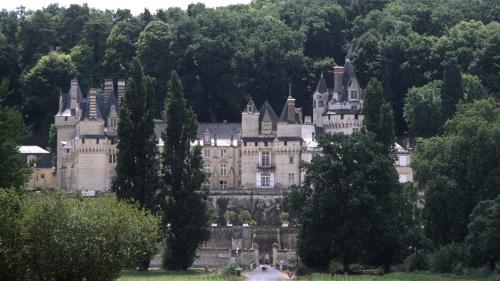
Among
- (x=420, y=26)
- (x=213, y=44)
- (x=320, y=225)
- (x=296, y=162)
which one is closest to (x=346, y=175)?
(x=320, y=225)

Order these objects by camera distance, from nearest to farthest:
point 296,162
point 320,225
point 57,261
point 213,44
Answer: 1. point 57,261
2. point 320,225
3. point 296,162
4. point 213,44

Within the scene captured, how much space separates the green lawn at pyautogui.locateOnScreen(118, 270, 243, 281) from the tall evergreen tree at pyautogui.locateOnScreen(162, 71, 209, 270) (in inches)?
57.6

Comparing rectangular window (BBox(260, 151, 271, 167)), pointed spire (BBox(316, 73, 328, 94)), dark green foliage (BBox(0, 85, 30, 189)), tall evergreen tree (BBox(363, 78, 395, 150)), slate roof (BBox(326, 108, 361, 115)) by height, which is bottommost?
dark green foliage (BBox(0, 85, 30, 189))

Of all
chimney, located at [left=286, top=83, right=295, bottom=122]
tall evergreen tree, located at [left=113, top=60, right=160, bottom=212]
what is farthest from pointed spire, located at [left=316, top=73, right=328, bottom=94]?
tall evergreen tree, located at [left=113, top=60, right=160, bottom=212]

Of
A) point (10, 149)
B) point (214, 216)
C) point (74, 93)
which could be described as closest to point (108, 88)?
point (74, 93)

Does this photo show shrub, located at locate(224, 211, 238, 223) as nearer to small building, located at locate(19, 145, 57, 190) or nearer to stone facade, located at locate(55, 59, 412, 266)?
stone facade, located at locate(55, 59, 412, 266)

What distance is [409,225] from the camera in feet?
344

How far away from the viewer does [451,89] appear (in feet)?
420

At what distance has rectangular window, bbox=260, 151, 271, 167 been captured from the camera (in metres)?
129

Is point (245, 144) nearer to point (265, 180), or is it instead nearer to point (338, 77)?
point (265, 180)

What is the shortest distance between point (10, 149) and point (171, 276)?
15809 millimetres

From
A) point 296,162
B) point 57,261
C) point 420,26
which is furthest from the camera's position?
point 420,26

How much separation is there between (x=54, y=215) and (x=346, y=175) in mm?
Answer: 27678

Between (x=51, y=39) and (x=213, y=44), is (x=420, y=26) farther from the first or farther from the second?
(x=51, y=39)
